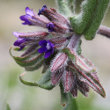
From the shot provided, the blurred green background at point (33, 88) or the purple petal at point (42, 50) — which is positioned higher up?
the purple petal at point (42, 50)

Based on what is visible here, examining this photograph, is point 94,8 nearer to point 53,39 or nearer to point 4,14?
Result: point 53,39

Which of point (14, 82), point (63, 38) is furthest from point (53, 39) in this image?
point (14, 82)

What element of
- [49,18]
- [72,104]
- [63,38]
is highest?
[49,18]

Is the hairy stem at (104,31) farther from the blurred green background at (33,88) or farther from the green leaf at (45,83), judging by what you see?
the blurred green background at (33,88)

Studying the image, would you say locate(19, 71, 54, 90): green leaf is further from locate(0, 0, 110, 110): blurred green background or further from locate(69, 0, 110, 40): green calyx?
locate(0, 0, 110, 110): blurred green background

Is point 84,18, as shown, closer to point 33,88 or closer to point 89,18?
point 89,18

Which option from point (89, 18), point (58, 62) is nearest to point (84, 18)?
point (89, 18)

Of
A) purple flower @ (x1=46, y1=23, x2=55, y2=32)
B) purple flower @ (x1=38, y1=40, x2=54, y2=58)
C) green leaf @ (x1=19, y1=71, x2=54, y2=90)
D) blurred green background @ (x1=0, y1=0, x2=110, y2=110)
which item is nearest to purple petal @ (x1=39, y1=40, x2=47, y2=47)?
purple flower @ (x1=38, y1=40, x2=54, y2=58)

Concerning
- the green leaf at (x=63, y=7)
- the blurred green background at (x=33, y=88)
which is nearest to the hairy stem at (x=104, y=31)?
the green leaf at (x=63, y=7)
